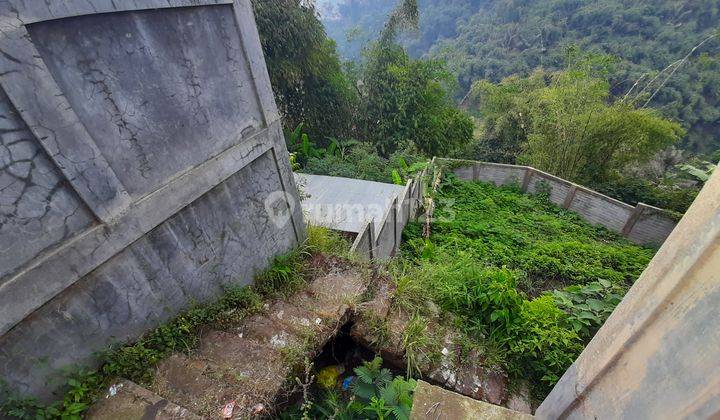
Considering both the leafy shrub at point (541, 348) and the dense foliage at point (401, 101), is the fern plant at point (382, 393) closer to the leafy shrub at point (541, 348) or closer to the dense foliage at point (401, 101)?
the leafy shrub at point (541, 348)

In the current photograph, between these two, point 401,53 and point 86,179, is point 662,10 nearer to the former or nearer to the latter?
point 401,53

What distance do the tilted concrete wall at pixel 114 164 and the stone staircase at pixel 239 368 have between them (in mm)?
393

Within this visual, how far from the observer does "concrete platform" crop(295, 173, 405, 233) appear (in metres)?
5.91

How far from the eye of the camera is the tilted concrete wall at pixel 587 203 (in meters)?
8.66

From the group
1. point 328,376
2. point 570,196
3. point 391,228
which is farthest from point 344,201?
point 570,196

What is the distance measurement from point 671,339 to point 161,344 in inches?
124

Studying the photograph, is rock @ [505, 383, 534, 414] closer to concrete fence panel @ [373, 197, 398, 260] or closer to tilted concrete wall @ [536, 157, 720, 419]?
tilted concrete wall @ [536, 157, 720, 419]

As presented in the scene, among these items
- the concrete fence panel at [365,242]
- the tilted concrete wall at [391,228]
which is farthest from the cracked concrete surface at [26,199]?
the concrete fence panel at [365,242]

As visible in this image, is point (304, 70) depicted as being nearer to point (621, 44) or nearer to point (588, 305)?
point (588, 305)

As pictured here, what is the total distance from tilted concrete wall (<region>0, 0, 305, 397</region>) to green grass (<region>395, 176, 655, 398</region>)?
2.47 meters

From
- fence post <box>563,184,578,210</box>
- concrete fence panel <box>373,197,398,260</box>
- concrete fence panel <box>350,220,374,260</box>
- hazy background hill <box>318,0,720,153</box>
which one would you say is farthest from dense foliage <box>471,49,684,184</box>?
concrete fence panel <box>350,220,374,260</box>

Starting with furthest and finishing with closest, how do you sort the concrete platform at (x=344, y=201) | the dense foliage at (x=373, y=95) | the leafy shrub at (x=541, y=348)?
1. the dense foliage at (x=373, y=95)
2. the concrete platform at (x=344, y=201)
3. the leafy shrub at (x=541, y=348)

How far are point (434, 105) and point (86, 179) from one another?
11995mm

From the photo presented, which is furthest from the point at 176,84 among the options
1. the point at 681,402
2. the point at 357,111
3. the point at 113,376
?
the point at 357,111
